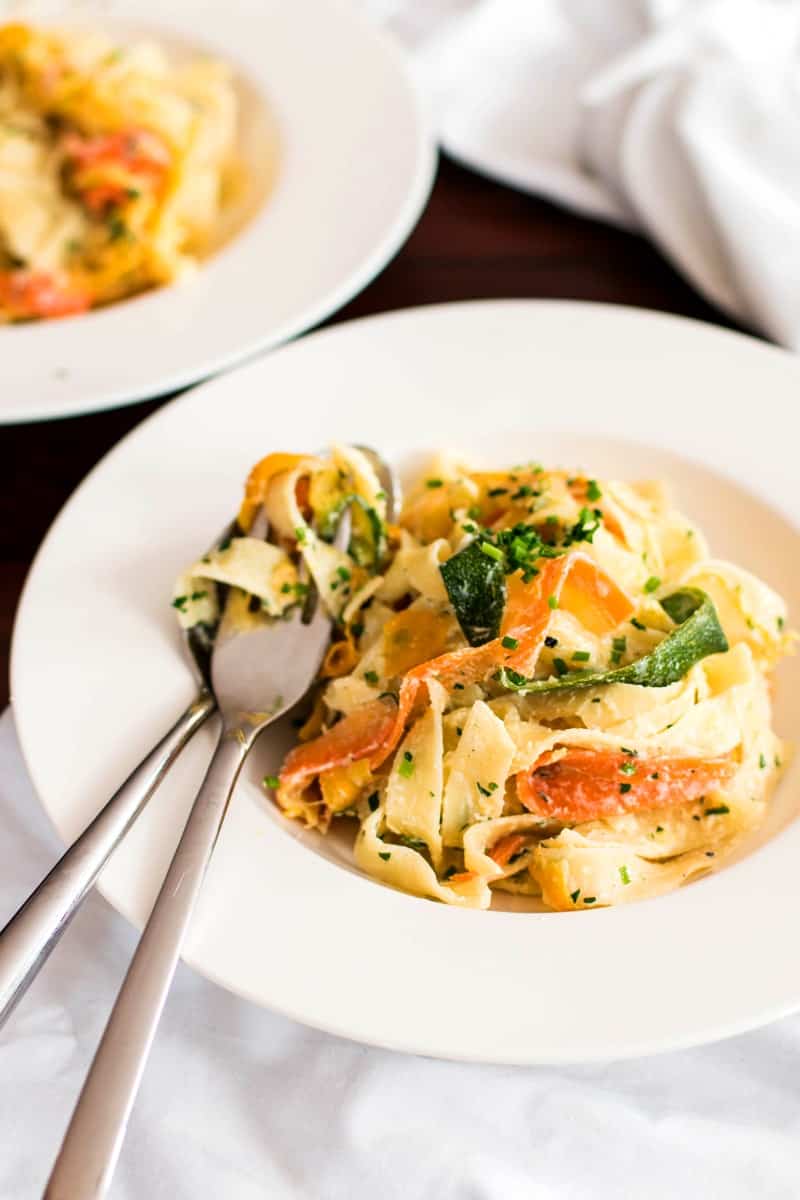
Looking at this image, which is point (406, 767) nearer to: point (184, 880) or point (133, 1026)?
point (184, 880)

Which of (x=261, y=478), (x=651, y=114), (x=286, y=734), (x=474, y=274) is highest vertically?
(x=651, y=114)

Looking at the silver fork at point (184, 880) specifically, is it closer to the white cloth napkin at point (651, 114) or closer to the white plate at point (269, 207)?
the white plate at point (269, 207)

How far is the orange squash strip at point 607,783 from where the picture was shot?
7.40ft

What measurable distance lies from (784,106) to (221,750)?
2814 mm

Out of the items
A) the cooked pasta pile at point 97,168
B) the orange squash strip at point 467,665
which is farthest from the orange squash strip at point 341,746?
the cooked pasta pile at point 97,168

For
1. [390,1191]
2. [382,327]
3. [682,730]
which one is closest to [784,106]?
[382,327]

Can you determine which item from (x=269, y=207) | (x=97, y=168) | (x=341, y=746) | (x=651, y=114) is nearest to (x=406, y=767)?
(x=341, y=746)

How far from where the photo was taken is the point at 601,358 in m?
3.09

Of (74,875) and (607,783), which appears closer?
(74,875)

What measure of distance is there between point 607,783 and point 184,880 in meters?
0.77

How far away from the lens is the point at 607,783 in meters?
2.27

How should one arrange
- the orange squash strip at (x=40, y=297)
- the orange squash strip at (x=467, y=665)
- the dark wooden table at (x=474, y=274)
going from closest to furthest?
the orange squash strip at (x=467, y=665), the dark wooden table at (x=474, y=274), the orange squash strip at (x=40, y=297)

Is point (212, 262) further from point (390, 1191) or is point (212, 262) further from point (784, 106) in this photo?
point (390, 1191)

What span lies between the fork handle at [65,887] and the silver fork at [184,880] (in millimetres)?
97
